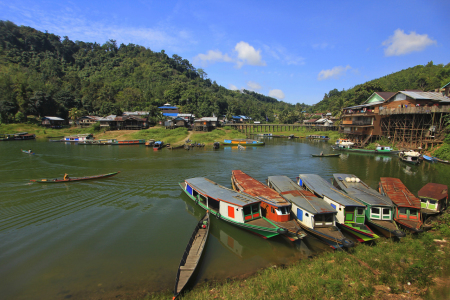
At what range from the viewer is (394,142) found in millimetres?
53781

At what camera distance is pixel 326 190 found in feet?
63.8

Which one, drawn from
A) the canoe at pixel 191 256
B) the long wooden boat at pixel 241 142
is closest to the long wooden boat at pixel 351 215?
the canoe at pixel 191 256

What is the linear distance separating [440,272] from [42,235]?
81.9 ft

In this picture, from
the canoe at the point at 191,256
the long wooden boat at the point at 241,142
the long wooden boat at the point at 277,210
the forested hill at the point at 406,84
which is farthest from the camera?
the forested hill at the point at 406,84

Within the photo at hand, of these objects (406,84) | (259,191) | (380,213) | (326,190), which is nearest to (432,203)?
(380,213)

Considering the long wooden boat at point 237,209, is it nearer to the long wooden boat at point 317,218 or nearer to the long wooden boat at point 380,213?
the long wooden boat at point 317,218

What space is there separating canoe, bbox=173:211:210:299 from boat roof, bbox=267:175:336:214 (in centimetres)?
731

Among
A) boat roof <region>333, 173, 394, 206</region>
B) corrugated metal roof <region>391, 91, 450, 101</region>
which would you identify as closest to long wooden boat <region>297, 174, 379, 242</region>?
boat roof <region>333, 173, 394, 206</region>

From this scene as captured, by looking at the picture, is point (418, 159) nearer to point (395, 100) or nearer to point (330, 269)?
point (395, 100)

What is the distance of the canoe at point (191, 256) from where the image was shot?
10.8 meters

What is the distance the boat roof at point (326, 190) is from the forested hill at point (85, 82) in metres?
82.4

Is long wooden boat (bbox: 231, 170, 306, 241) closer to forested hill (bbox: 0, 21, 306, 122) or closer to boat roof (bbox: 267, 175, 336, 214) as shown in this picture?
boat roof (bbox: 267, 175, 336, 214)

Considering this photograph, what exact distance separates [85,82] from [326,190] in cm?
13170

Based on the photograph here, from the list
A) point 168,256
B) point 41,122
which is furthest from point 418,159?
point 41,122
